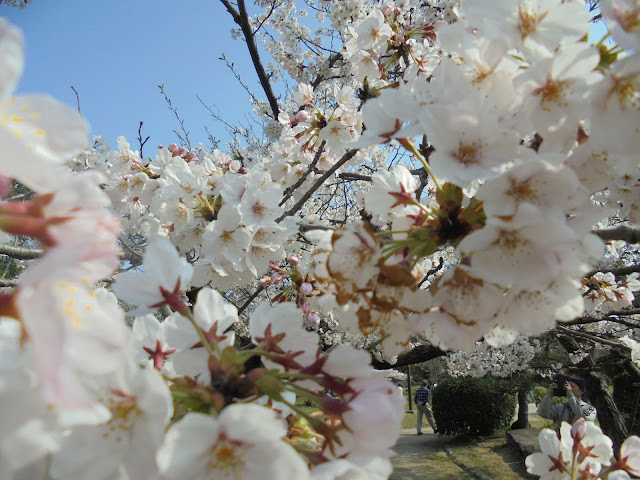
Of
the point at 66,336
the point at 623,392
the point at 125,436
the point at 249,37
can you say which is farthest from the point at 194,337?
the point at 623,392

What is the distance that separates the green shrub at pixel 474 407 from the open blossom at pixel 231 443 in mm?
13018

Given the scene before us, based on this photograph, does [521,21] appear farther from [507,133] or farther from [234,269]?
[234,269]

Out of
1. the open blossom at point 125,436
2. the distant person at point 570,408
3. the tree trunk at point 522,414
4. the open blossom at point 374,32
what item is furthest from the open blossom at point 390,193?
the tree trunk at point 522,414

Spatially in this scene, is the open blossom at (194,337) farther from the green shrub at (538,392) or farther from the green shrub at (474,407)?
the green shrub at (538,392)

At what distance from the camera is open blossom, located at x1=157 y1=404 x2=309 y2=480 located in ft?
2.11

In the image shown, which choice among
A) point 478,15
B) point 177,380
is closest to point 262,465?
point 177,380

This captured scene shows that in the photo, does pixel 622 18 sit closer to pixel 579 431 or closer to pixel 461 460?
pixel 579 431

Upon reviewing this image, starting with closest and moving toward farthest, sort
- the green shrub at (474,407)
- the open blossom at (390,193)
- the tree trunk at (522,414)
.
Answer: the open blossom at (390,193), the green shrub at (474,407), the tree trunk at (522,414)

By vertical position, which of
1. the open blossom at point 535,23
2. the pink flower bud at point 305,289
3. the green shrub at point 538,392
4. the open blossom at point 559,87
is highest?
the open blossom at point 535,23

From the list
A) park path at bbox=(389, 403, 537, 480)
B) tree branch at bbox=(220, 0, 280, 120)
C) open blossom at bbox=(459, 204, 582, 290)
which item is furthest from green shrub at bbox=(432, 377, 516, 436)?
open blossom at bbox=(459, 204, 582, 290)

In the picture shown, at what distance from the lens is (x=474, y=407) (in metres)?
12.0

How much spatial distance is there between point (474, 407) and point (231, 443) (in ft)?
43.2

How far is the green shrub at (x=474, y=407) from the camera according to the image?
12.1 m

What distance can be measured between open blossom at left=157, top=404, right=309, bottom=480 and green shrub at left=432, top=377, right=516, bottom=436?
13.0m
